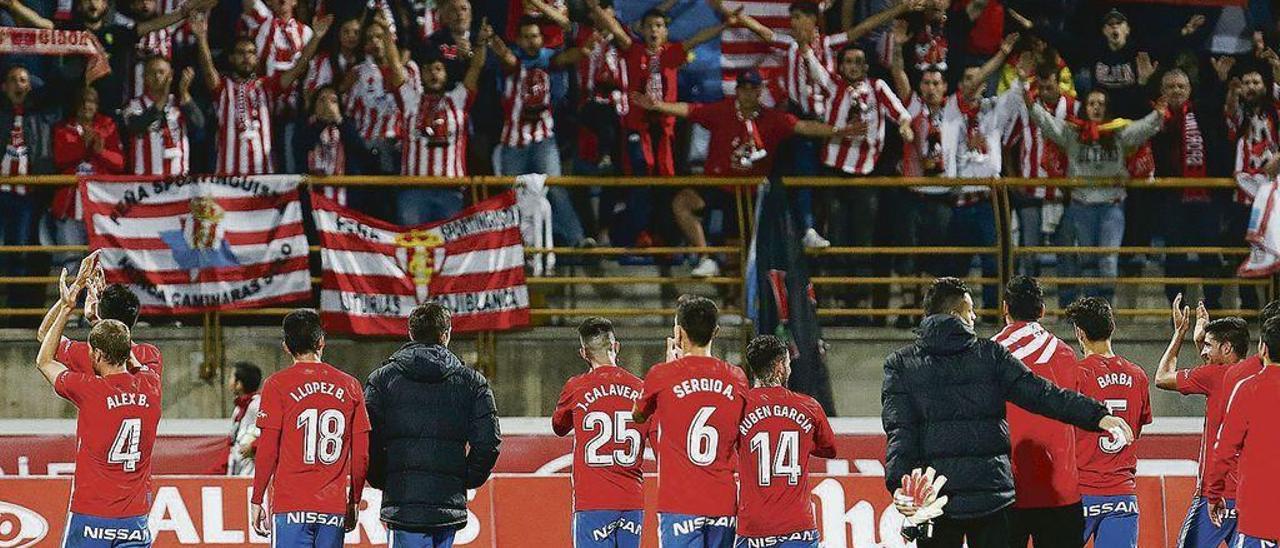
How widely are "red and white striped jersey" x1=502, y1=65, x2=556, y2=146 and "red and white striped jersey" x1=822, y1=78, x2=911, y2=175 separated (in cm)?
240

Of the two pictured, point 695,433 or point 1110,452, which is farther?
point 1110,452

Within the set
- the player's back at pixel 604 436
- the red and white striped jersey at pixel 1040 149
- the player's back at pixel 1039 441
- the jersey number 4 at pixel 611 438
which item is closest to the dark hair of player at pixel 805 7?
the red and white striped jersey at pixel 1040 149

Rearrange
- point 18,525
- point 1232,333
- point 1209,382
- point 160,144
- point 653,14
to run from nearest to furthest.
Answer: point 1209,382
point 1232,333
point 18,525
point 160,144
point 653,14

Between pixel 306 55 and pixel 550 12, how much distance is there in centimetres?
209

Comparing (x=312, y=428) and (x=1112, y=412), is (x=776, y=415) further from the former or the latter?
(x=312, y=428)

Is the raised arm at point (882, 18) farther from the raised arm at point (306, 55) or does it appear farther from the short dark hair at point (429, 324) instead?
the short dark hair at point (429, 324)

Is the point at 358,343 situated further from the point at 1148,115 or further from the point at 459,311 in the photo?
the point at 1148,115

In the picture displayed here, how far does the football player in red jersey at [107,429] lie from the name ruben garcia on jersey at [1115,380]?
16.6ft

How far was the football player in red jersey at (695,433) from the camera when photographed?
9.69 m

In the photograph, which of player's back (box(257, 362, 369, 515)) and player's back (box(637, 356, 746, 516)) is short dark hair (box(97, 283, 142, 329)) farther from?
player's back (box(637, 356, 746, 516))

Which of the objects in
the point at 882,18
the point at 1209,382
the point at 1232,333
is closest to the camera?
the point at 1209,382

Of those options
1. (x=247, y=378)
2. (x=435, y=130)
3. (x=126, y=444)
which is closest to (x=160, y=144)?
(x=435, y=130)

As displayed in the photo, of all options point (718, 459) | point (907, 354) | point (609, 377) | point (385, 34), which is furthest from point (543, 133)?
point (907, 354)

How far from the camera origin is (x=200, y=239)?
49.3ft
